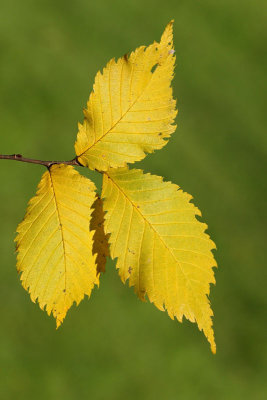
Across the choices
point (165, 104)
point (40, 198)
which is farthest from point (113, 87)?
point (40, 198)

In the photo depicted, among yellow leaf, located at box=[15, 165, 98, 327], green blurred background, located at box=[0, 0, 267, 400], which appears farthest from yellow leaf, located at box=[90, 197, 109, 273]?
green blurred background, located at box=[0, 0, 267, 400]

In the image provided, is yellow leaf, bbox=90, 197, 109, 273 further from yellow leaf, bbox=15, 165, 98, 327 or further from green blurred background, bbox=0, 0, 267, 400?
green blurred background, bbox=0, 0, 267, 400

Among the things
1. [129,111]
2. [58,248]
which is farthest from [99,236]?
[129,111]

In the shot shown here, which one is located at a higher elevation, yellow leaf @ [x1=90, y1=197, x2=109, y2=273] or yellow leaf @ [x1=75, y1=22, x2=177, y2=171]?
yellow leaf @ [x1=75, y1=22, x2=177, y2=171]

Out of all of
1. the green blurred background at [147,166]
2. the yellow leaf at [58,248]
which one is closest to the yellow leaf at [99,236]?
the yellow leaf at [58,248]

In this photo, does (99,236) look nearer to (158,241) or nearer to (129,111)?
(158,241)

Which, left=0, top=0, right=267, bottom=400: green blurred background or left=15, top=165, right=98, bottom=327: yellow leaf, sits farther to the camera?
left=0, top=0, right=267, bottom=400: green blurred background

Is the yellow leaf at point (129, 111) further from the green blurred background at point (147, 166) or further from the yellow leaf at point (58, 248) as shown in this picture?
the green blurred background at point (147, 166)
